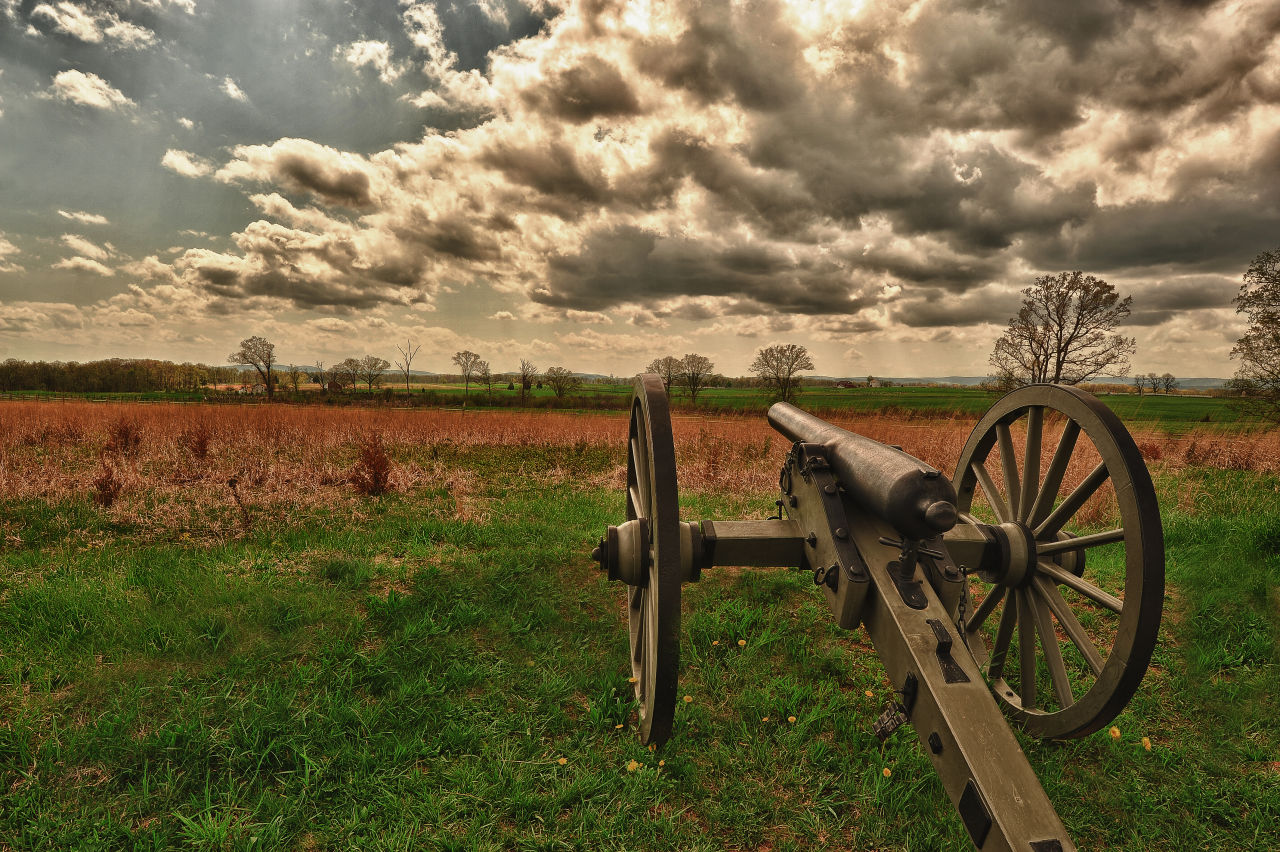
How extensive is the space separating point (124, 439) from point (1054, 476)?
46.9 ft

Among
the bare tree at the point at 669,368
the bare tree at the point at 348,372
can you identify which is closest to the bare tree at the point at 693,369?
the bare tree at the point at 669,368

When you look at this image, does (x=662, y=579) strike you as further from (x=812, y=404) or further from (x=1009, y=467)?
(x=812, y=404)

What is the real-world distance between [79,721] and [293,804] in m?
1.41

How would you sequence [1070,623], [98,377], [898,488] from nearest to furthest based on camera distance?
[898,488] < [1070,623] < [98,377]

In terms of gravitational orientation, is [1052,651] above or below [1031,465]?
below

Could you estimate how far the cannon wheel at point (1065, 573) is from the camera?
2.20 metres

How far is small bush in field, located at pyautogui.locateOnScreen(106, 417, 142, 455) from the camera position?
9.84 meters

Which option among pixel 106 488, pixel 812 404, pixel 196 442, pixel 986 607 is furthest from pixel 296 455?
pixel 812 404

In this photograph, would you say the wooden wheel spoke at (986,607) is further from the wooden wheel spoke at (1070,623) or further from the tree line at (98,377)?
the tree line at (98,377)

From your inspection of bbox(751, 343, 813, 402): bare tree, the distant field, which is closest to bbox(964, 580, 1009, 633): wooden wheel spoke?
the distant field

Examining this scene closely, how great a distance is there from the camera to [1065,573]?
2713 millimetres

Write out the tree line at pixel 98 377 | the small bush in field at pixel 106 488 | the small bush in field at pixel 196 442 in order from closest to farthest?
the small bush in field at pixel 106 488, the small bush in field at pixel 196 442, the tree line at pixel 98 377

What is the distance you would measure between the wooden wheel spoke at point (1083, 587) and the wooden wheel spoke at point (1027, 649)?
20cm

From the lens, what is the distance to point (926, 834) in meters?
2.29
